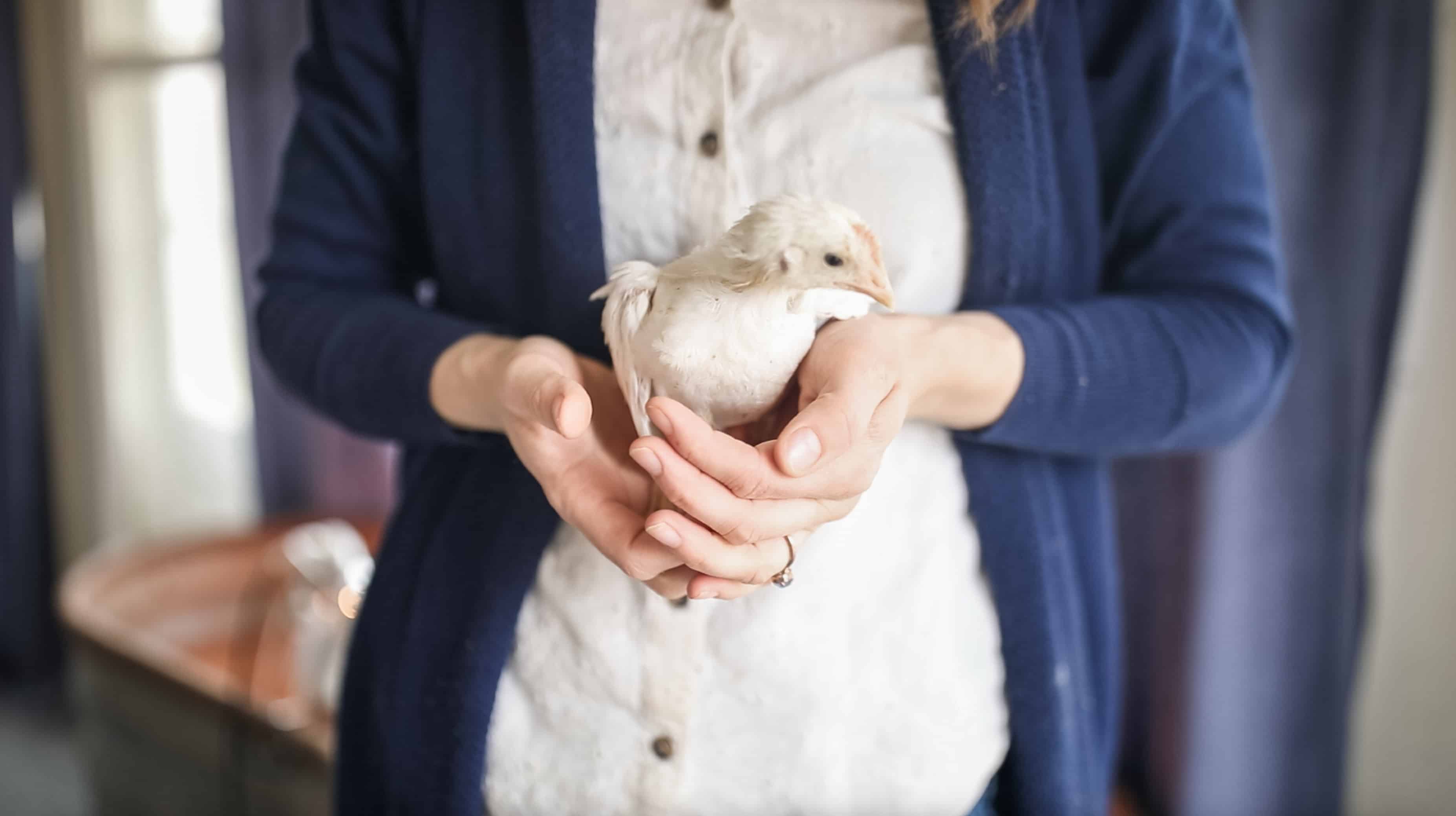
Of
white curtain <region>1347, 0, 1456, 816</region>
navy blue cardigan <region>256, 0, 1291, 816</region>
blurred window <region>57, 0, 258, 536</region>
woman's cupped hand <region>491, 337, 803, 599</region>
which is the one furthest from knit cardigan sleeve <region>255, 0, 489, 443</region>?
blurred window <region>57, 0, 258, 536</region>

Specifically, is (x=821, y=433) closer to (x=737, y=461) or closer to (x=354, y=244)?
(x=737, y=461)

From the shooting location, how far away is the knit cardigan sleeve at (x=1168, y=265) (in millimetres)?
539

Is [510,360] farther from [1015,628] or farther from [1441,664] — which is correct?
[1441,664]

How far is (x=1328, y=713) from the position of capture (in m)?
1.11

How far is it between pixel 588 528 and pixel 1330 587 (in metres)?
0.97

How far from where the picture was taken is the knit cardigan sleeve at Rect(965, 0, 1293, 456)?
539mm

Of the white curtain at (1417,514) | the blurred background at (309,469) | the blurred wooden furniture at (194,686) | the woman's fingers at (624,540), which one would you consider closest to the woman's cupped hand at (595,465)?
the woman's fingers at (624,540)

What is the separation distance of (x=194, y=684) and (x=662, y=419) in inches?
48.5

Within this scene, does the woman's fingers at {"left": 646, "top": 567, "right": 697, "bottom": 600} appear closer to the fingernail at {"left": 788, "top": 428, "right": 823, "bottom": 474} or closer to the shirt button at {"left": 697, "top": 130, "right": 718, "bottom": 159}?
the fingernail at {"left": 788, "top": 428, "right": 823, "bottom": 474}

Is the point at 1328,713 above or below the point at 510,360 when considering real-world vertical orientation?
below

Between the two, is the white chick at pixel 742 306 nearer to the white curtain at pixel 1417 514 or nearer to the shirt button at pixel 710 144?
the shirt button at pixel 710 144

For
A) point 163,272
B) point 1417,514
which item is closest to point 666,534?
point 1417,514

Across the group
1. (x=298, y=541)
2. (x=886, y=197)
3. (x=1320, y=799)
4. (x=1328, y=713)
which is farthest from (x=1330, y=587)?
(x=298, y=541)

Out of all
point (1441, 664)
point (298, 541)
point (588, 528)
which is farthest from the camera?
point (298, 541)
